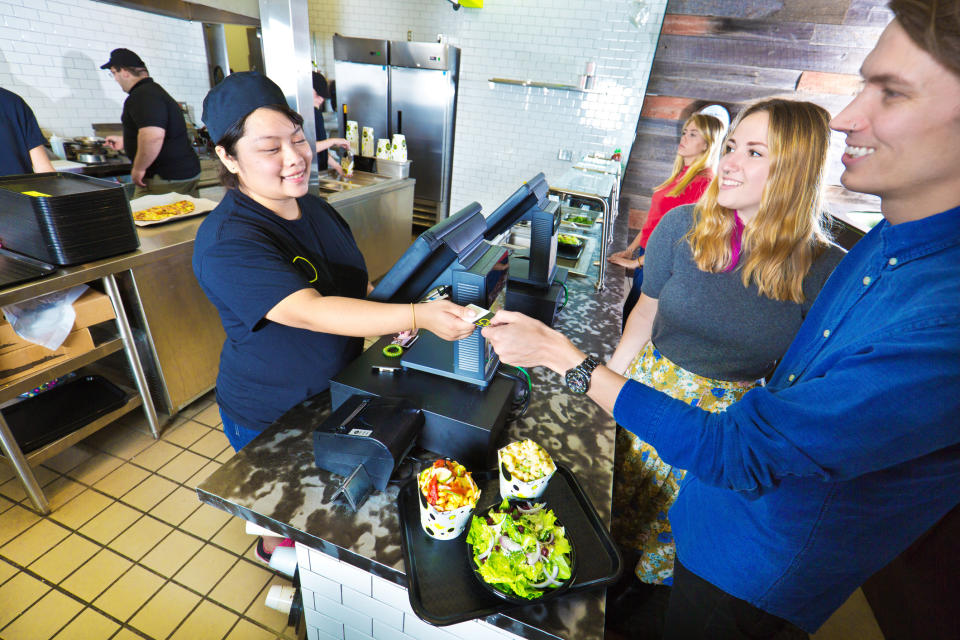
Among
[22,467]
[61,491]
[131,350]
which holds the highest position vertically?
[131,350]

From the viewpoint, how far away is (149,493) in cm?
228

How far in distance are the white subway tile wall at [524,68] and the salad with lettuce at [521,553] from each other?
5141mm

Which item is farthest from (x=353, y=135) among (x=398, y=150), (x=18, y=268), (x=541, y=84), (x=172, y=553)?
(x=172, y=553)

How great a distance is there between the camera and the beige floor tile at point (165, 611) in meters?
1.72

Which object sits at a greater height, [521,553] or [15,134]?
[15,134]

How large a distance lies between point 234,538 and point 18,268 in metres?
1.55

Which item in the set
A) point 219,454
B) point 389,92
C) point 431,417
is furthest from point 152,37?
point 431,417

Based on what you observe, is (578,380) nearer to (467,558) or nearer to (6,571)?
(467,558)

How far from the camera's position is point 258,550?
74.7 inches

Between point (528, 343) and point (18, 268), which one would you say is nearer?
point (528, 343)

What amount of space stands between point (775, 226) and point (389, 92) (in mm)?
5515

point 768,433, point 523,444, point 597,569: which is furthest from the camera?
point 523,444

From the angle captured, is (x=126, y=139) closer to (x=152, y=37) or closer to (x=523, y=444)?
(x=152, y=37)

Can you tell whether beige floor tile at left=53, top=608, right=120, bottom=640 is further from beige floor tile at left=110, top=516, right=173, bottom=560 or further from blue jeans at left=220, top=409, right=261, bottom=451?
blue jeans at left=220, top=409, right=261, bottom=451
